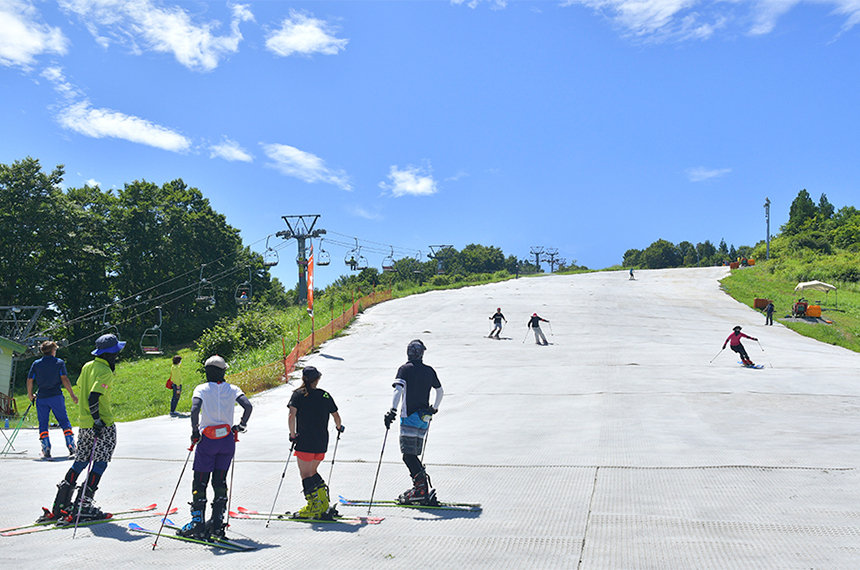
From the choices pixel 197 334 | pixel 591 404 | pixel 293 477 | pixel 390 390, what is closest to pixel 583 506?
pixel 293 477

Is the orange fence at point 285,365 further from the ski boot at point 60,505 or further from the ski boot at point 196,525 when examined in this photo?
the ski boot at point 196,525

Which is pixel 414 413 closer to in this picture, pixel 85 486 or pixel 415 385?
pixel 415 385

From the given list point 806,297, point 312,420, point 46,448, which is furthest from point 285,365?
point 806,297

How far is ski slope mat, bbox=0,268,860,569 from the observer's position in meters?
5.06

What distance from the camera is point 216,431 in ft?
19.2

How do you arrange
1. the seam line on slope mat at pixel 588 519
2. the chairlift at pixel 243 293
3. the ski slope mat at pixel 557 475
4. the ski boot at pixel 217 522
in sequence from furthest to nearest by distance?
the chairlift at pixel 243 293, the ski boot at pixel 217 522, the ski slope mat at pixel 557 475, the seam line on slope mat at pixel 588 519

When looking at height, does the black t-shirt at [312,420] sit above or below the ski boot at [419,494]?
above

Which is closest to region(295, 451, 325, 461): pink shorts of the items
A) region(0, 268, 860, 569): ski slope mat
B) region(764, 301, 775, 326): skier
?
region(0, 268, 860, 569): ski slope mat

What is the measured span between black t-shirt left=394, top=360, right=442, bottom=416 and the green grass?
27121 millimetres

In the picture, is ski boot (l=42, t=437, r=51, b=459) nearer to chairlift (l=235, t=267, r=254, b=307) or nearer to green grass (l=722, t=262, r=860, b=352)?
chairlift (l=235, t=267, r=254, b=307)

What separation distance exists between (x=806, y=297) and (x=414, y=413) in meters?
47.4

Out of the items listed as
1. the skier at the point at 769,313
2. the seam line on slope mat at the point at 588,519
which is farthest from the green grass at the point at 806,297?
the seam line on slope mat at the point at 588,519

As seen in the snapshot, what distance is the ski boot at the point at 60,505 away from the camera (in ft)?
20.4

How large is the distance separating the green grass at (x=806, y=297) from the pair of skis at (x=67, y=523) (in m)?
29.6
